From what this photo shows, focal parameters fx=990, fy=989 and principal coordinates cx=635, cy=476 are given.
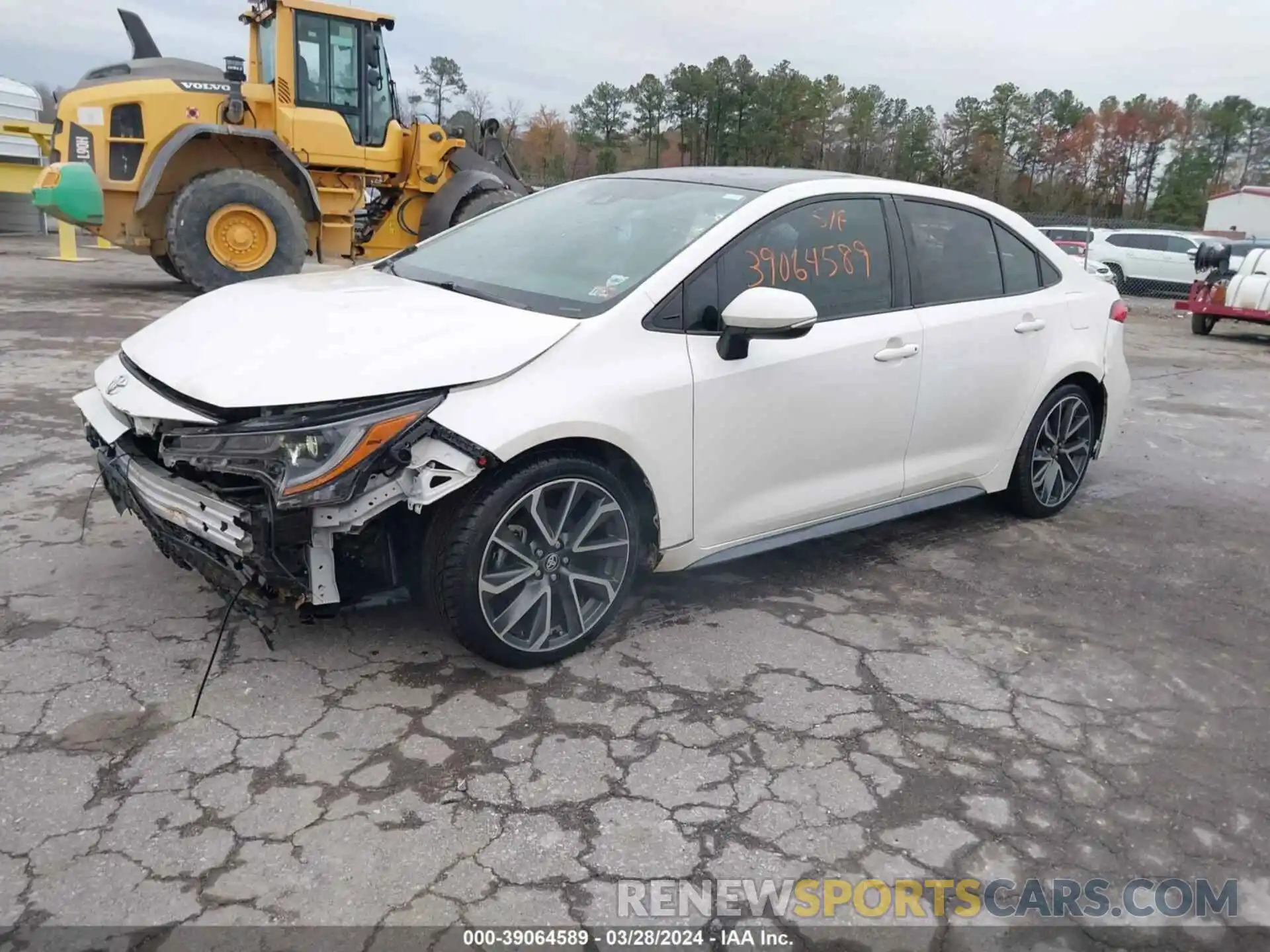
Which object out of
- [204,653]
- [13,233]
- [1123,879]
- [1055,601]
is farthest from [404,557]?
[13,233]

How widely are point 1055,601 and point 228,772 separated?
3.19m

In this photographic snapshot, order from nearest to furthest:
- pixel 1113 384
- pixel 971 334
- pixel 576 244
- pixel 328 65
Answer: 1. pixel 576 244
2. pixel 971 334
3. pixel 1113 384
4. pixel 328 65

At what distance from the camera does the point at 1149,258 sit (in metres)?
21.0

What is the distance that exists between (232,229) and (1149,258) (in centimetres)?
1846

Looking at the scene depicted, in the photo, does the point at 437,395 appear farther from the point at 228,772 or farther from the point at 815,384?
the point at 815,384

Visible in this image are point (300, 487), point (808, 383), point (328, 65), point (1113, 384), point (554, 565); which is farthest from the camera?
point (328, 65)

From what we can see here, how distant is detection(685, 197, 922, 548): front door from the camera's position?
344cm

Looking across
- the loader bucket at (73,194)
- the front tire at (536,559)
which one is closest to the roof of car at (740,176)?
the front tire at (536,559)

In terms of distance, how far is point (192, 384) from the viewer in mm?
2900

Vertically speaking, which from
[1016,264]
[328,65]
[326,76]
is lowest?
[1016,264]

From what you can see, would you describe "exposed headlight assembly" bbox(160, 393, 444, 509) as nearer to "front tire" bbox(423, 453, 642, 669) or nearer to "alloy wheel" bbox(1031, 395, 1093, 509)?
"front tire" bbox(423, 453, 642, 669)

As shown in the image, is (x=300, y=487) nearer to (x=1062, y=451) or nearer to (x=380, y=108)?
(x=1062, y=451)

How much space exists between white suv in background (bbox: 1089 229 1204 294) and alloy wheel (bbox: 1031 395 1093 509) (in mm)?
18002

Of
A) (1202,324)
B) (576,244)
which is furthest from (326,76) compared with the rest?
(1202,324)
